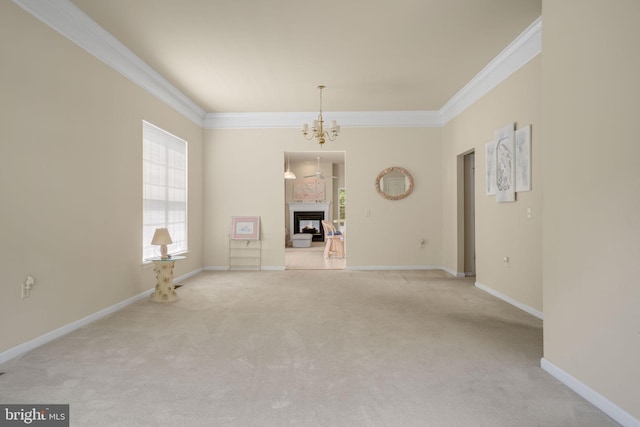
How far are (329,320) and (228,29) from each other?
123 inches

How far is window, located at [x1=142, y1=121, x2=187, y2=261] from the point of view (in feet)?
16.1

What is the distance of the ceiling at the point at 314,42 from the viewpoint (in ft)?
11.0

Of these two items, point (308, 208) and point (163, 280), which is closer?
point (163, 280)

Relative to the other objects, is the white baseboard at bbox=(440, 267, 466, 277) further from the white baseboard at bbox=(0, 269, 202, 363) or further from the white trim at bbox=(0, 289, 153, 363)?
the white trim at bbox=(0, 289, 153, 363)

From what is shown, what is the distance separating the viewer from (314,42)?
3.99 metres

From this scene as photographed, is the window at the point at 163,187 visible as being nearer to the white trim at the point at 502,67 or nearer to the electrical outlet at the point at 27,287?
the electrical outlet at the point at 27,287

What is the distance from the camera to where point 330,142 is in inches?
272

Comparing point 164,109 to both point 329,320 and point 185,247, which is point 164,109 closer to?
point 185,247

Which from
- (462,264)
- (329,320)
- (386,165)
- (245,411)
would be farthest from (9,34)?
(462,264)

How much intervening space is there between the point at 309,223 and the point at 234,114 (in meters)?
6.30

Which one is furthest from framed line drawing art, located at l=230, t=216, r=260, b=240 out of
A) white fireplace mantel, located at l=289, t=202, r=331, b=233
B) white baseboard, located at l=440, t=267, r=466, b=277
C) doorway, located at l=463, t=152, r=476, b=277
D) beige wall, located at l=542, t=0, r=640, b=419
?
white fireplace mantel, located at l=289, t=202, r=331, b=233

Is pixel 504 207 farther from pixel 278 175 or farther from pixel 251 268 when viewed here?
pixel 251 268

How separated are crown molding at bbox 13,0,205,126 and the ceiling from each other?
3.3 inches

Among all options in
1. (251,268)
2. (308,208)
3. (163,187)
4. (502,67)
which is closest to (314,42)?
(502,67)
